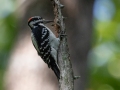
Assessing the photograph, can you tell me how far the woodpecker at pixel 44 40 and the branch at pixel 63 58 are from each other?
0.14 metres

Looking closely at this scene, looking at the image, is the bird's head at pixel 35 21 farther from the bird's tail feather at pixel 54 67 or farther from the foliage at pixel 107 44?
the foliage at pixel 107 44

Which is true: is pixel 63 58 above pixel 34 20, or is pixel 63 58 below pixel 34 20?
below

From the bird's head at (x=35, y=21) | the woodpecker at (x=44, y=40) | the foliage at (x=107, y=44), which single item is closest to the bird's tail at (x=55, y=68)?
the woodpecker at (x=44, y=40)

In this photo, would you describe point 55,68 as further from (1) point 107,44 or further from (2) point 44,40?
(1) point 107,44

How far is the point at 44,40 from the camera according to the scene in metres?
4.82

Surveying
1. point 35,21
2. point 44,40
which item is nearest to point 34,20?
point 35,21

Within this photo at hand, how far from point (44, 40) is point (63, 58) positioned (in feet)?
2.61

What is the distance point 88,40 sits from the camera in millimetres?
4902

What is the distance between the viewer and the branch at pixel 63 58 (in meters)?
3.87

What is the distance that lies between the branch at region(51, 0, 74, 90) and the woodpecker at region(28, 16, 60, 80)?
142 millimetres

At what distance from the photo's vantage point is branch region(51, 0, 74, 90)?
→ 152 inches

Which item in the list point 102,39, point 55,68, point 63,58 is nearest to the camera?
point 63,58

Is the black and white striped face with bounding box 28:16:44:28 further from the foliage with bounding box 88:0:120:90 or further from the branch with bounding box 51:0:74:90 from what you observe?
the foliage with bounding box 88:0:120:90

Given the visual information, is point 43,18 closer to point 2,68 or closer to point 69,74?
point 69,74
